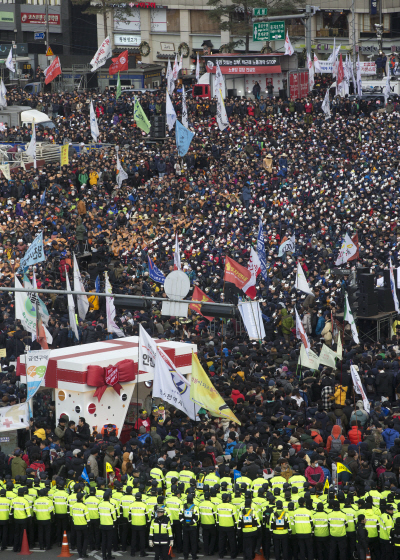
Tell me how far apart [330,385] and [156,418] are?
12.0ft

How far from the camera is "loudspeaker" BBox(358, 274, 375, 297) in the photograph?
80.8 feet

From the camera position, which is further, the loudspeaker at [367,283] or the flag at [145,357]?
the loudspeaker at [367,283]

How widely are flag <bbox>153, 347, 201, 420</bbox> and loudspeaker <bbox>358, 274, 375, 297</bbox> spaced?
814 centimetres

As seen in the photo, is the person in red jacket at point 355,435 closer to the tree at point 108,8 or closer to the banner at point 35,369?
the banner at point 35,369

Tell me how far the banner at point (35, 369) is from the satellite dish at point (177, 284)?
3.11 meters

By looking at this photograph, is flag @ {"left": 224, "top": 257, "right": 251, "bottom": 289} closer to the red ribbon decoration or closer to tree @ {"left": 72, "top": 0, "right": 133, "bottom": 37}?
the red ribbon decoration

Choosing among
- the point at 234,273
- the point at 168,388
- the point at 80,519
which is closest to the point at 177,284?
the point at 168,388

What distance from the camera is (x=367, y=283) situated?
24.7 m

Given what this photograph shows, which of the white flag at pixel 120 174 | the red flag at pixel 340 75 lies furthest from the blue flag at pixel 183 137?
the red flag at pixel 340 75

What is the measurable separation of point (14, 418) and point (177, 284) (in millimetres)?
4274

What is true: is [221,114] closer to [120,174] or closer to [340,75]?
[120,174]

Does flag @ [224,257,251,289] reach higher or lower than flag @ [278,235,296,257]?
lower

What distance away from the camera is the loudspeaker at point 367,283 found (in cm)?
2462

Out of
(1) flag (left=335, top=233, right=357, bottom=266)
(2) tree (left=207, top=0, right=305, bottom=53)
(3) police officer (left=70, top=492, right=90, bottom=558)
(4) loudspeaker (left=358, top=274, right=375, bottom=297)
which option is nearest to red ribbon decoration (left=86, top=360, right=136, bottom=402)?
(3) police officer (left=70, top=492, right=90, bottom=558)
